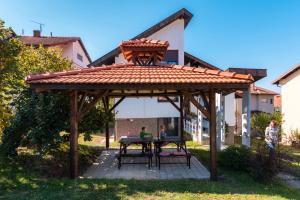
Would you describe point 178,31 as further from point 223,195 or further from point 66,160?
point 223,195

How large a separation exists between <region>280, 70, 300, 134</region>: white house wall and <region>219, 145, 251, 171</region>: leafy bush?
39.5 ft

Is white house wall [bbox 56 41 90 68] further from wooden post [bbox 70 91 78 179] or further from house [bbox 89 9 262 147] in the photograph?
wooden post [bbox 70 91 78 179]

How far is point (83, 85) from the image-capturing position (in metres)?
7.81

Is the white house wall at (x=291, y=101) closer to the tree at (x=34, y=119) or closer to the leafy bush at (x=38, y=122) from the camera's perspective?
the tree at (x=34, y=119)

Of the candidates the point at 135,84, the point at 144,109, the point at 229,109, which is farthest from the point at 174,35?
the point at 135,84

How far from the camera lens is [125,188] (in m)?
7.42

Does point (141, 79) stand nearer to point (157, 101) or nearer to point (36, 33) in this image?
point (157, 101)

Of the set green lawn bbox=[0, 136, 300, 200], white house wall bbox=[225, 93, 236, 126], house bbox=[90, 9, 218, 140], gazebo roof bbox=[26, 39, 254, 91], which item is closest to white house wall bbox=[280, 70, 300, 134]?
white house wall bbox=[225, 93, 236, 126]

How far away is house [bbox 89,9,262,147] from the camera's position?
1742cm

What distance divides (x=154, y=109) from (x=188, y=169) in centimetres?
841

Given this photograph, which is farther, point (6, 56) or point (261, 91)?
point (261, 91)

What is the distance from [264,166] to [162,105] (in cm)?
1004

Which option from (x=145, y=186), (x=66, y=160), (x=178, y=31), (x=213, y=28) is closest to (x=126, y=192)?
(x=145, y=186)

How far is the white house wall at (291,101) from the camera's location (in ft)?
66.2
